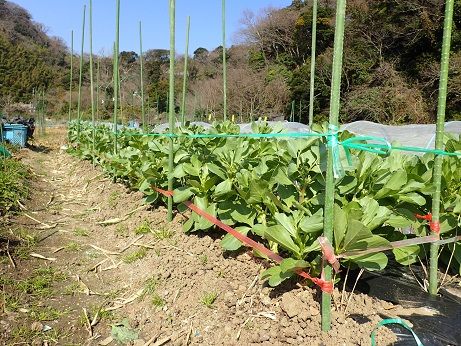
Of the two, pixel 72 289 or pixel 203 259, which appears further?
pixel 72 289

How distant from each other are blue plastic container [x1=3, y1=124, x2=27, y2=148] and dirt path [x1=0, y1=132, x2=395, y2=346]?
1065 centimetres

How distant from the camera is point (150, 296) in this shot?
2.69 metres

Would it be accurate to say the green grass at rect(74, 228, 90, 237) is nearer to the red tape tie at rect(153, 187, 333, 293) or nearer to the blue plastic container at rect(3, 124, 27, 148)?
the red tape tie at rect(153, 187, 333, 293)

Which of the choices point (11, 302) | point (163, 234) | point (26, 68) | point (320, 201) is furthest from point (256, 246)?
point (26, 68)

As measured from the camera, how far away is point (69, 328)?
246 cm

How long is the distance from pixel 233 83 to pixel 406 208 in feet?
82.6

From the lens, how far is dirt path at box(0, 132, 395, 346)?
1.97 meters

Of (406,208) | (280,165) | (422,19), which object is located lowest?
(406,208)

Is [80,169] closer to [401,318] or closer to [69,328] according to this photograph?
[69,328]

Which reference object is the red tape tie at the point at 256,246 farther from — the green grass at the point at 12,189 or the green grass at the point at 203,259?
the green grass at the point at 12,189

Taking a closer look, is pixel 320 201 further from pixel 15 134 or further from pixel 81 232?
pixel 15 134

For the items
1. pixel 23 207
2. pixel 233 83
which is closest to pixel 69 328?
pixel 23 207

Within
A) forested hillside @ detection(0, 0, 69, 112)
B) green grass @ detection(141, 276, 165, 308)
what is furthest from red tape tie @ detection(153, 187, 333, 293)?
forested hillside @ detection(0, 0, 69, 112)

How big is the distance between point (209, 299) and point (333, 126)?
1.25 m
